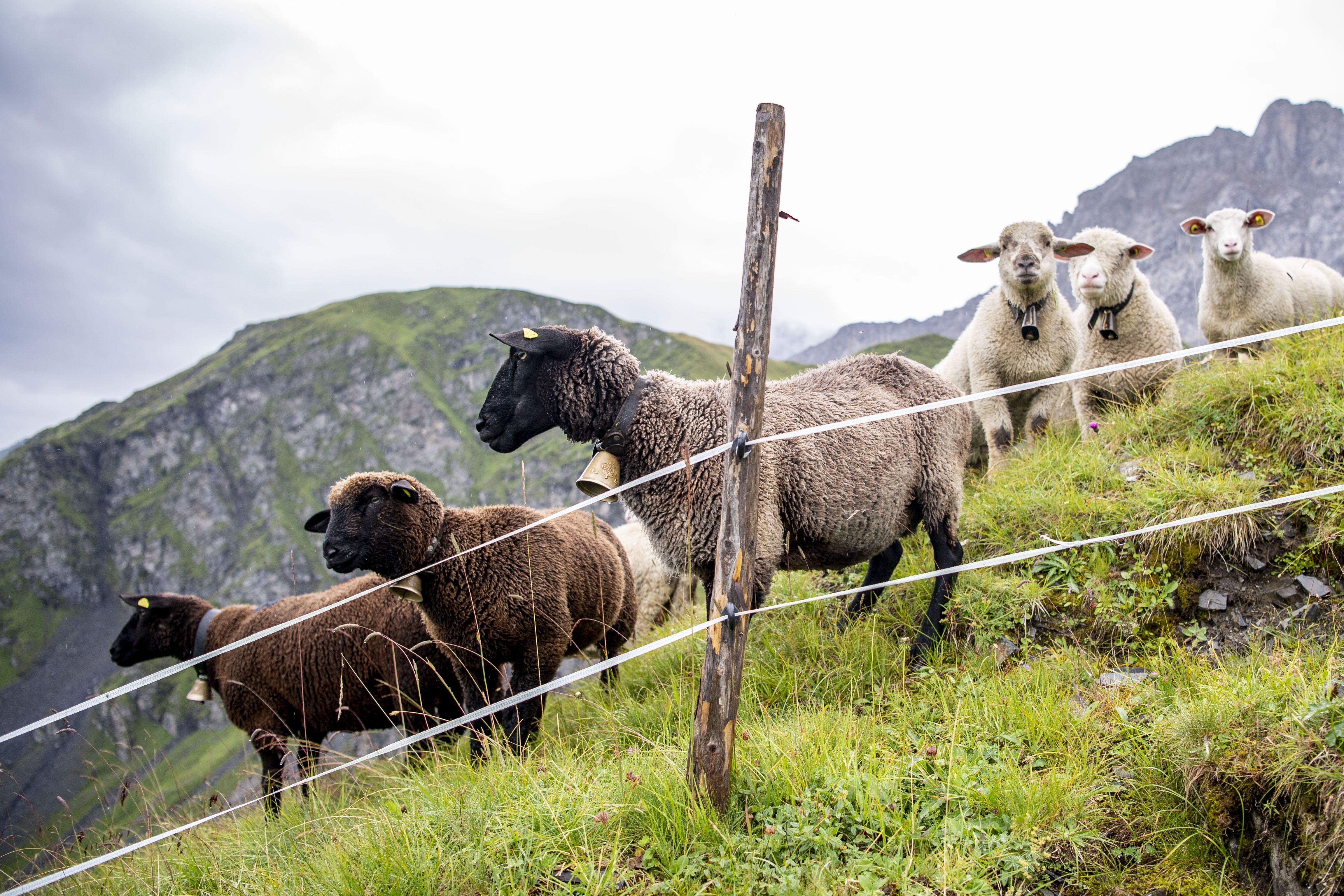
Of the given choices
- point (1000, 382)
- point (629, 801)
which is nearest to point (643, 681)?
point (629, 801)

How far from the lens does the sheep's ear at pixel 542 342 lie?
4.24 metres

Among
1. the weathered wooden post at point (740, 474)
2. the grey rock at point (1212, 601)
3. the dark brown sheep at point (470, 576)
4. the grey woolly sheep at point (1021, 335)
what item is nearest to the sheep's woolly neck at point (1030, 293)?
the grey woolly sheep at point (1021, 335)

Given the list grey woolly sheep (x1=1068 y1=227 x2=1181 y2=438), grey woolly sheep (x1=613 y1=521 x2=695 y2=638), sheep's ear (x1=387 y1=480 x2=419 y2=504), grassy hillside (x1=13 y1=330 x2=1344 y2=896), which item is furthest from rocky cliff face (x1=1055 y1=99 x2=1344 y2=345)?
sheep's ear (x1=387 y1=480 x2=419 y2=504)

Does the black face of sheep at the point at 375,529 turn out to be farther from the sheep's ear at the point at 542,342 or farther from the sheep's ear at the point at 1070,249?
the sheep's ear at the point at 1070,249

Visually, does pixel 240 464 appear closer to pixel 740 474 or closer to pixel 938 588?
pixel 938 588

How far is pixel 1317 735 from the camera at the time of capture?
96.3 inches

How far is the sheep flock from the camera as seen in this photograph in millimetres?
4395

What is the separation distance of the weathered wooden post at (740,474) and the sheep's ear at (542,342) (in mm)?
1704

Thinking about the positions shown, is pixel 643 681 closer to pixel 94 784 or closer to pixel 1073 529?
pixel 1073 529

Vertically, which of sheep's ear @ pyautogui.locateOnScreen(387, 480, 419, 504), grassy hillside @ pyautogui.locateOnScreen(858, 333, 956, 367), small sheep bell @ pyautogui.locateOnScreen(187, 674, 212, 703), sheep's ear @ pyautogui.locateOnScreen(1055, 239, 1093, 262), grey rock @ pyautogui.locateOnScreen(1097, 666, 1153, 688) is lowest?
grey rock @ pyautogui.locateOnScreen(1097, 666, 1153, 688)

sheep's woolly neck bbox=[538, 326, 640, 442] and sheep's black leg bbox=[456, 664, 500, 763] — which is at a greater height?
sheep's woolly neck bbox=[538, 326, 640, 442]

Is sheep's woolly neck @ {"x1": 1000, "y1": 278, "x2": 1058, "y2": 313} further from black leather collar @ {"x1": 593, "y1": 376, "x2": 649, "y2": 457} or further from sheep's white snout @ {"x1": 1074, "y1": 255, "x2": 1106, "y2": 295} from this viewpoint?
black leather collar @ {"x1": 593, "y1": 376, "x2": 649, "y2": 457}

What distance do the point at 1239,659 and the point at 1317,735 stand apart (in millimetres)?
1504

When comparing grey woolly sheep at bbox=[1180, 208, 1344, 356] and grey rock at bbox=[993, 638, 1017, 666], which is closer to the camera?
grey rock at bbox=[993, 638, 1017, 666]
